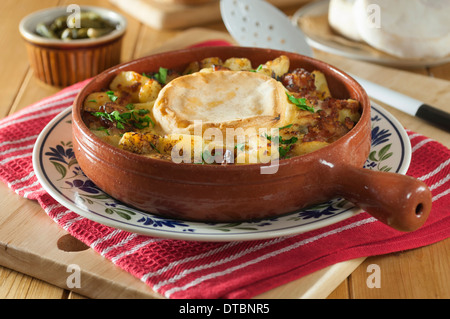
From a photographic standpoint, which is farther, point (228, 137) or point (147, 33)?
point (147, 33)

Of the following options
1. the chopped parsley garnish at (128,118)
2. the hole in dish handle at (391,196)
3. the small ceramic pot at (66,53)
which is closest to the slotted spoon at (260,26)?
the small ceramic pot at (66,53)

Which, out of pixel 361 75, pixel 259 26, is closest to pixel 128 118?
pixel 259 26

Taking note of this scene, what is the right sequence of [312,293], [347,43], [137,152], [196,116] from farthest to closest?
[347,43] < [196,116] < [137,152] < [312,293]

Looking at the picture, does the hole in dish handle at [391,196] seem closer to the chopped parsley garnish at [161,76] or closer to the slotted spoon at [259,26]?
the chopped parsley garnish at [161,76]

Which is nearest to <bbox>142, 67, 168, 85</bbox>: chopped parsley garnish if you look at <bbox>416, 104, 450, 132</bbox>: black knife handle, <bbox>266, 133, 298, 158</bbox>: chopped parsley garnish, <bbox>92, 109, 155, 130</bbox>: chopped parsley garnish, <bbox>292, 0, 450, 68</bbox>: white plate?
<bbox>92, 109, 155, 130</bbox>: chopped parsley garnish

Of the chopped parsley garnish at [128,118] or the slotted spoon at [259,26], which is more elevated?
the chopped parsley garnish at [128,118]

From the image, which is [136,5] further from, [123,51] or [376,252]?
[376,252]

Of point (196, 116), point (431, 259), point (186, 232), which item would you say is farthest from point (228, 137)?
A: point (431, 259)
